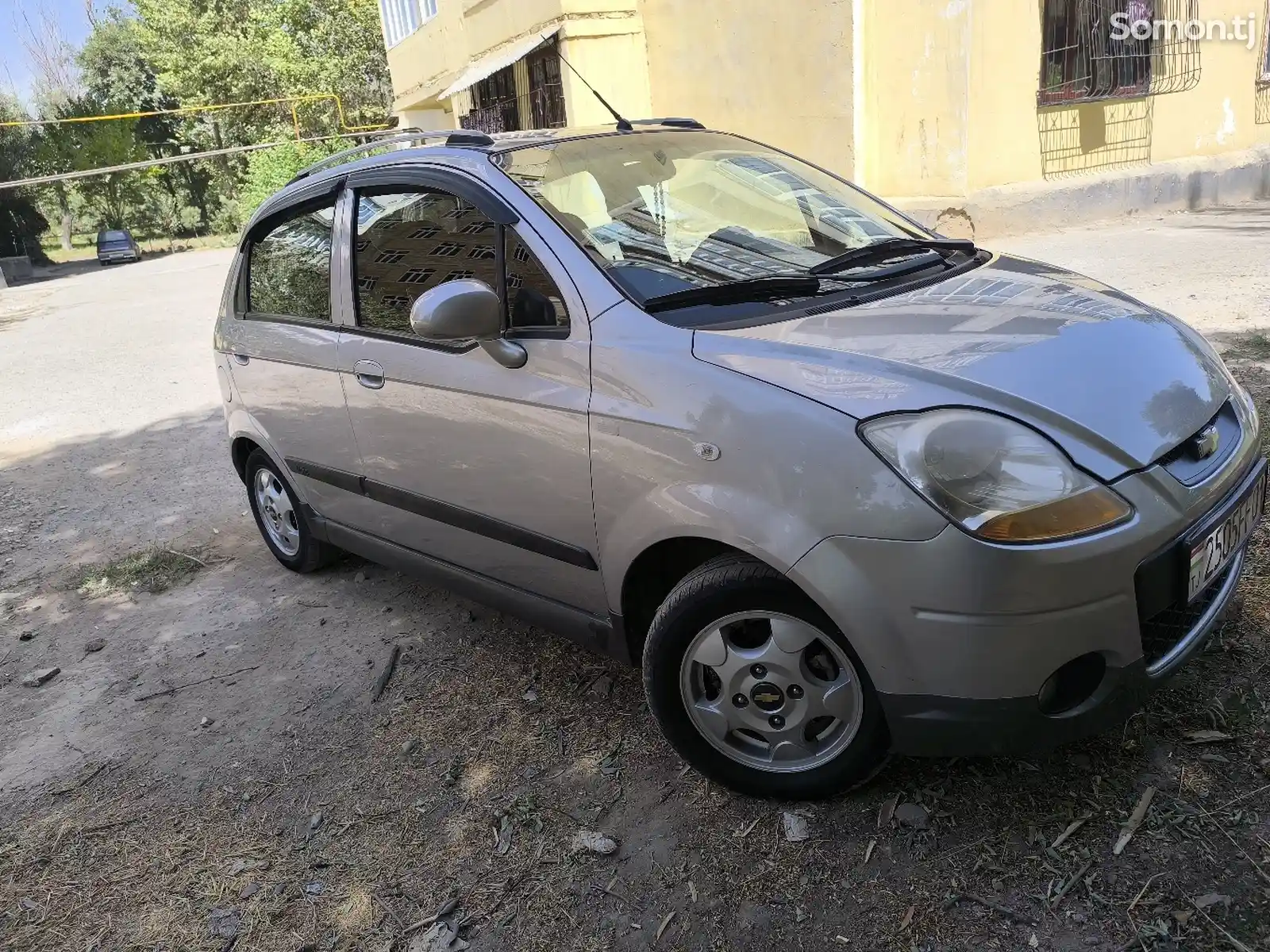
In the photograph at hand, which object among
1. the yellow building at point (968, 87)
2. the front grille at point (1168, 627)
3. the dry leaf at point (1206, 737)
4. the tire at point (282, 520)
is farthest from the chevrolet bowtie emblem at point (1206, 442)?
the yellow building at point (968, 87)

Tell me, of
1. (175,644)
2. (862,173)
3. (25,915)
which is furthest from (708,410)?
(862,173)

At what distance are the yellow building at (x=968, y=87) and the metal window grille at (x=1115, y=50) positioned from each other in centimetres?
2

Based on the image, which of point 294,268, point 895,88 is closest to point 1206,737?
point 294,268

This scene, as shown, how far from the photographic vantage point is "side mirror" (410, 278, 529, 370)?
264cm

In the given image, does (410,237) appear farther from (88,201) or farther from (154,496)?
(88,201)

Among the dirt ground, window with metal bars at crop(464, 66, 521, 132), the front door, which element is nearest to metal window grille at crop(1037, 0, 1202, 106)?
window with metal bars at crop(464, 66, 521, 132)

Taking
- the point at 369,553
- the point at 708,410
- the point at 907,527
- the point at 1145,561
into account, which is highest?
the point at 708,410

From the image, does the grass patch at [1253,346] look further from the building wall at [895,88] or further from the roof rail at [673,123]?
the building wall at [895,88]

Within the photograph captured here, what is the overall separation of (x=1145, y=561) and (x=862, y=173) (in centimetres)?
949

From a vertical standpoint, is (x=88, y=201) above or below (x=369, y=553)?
above

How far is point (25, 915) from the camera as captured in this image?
2.50 m

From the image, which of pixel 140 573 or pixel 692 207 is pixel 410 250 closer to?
pixel 692 207

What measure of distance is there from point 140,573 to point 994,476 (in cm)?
419

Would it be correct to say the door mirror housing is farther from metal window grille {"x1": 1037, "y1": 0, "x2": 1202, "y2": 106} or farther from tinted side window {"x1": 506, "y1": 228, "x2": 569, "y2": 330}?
metal window grille {"x1": 1037, "y1": 0, "x2": 1202, "y2": 106}
